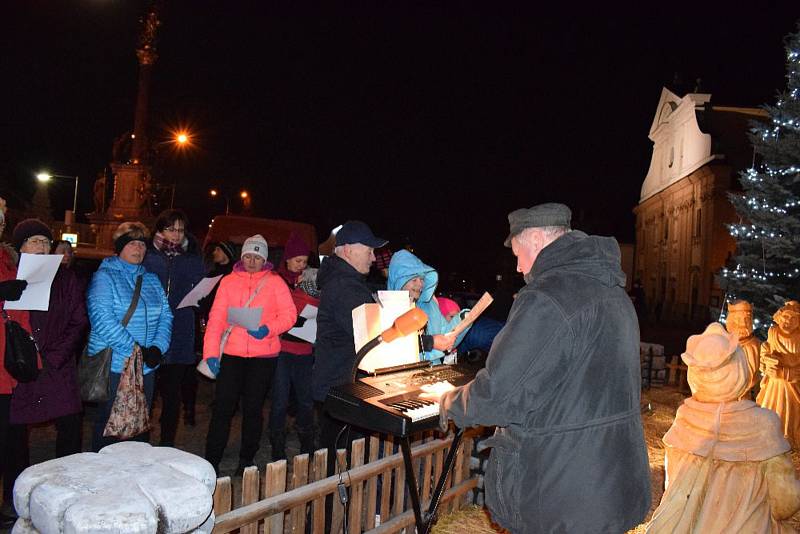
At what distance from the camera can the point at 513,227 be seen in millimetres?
3014

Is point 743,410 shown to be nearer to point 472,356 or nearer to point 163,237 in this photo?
point 472,356

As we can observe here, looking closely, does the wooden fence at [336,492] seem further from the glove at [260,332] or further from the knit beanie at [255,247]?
the knit beanie at [255,247]

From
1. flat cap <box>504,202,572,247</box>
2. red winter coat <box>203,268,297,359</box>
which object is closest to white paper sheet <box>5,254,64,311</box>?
red winter coat <box>203,268,297,359</box>

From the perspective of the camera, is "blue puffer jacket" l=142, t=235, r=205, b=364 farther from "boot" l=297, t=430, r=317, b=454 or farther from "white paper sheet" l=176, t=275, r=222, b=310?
"boot" l=297, t=430, r=317, b=454

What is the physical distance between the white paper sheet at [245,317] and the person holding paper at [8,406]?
1519 mm

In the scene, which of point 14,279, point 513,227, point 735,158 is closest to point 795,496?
point 513,227

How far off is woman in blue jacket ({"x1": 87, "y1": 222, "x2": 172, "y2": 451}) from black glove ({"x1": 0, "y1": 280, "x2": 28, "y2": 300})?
73cm

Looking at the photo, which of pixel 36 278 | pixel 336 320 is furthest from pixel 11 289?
pixel 336 320

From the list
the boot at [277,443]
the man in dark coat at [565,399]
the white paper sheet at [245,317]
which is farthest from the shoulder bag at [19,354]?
the man in dark coat at [565,399]

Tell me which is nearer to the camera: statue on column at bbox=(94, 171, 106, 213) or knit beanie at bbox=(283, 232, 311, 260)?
knit beanie at bbox=(283, 232, 311, 260)

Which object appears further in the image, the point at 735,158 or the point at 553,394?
the point at 735,158

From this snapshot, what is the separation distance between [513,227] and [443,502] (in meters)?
3.12

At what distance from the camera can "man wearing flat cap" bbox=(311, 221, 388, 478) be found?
4.33m

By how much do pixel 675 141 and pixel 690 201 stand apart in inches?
248
